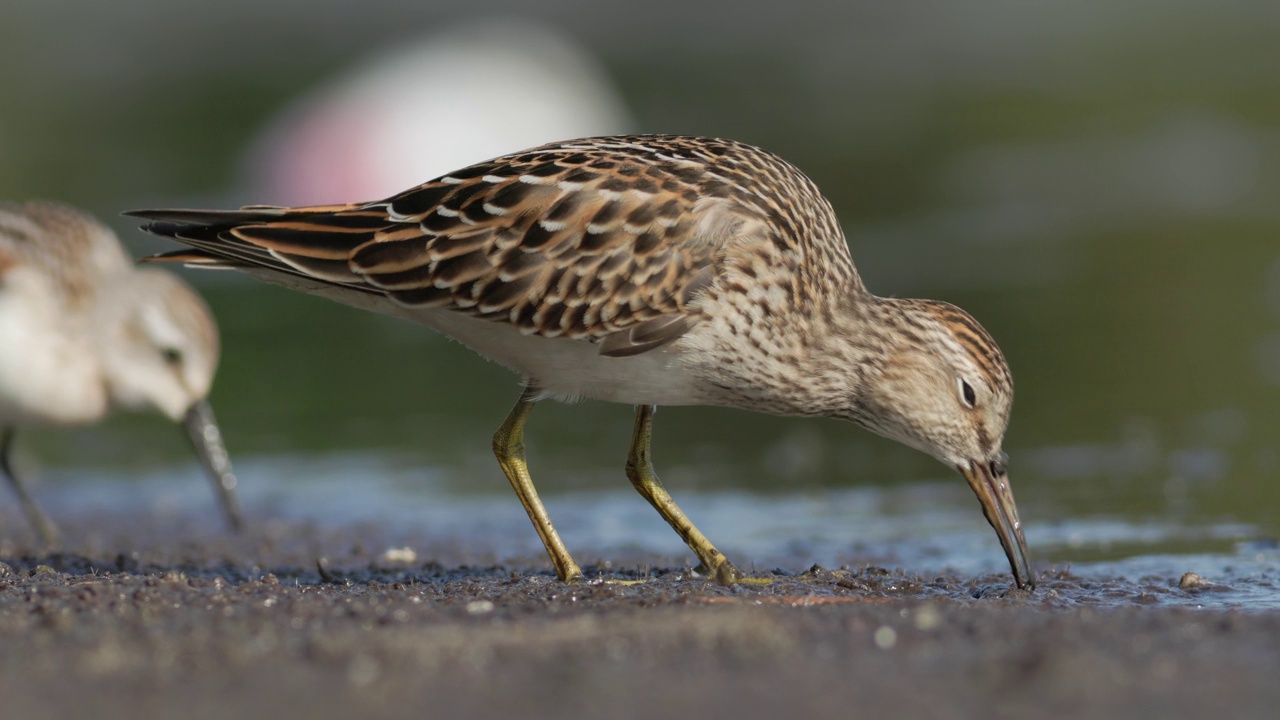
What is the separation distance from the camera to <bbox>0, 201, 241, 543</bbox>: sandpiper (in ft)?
27.3

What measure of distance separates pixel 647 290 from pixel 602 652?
6.74 ft

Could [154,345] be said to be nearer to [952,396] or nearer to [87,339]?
[87,339]

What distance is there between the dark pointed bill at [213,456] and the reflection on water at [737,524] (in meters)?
0.18

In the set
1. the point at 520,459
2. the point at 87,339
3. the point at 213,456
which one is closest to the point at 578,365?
the point at 520,459

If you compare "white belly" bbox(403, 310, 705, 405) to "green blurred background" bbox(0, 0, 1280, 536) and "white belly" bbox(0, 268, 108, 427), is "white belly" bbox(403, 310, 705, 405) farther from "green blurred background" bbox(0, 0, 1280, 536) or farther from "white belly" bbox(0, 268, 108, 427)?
"white belly" bbox(0, 268, 108, 427)

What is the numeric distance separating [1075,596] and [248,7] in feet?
83.6

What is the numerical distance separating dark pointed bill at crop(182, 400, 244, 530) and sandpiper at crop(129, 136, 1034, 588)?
7.92 ft

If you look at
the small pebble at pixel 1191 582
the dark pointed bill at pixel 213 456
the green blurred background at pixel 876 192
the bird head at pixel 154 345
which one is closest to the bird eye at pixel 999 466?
the small pebble at pixel 1191 582

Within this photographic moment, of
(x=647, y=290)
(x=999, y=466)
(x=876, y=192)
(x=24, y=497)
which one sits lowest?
(x=876, y=192)

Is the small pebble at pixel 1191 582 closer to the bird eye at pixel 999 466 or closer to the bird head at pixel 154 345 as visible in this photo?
the bird eye at pixel 999 466

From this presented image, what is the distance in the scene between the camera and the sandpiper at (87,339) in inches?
328

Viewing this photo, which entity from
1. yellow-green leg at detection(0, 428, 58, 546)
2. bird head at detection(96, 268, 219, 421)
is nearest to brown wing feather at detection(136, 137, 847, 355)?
yellow-green leg at detection(0, 428, 58, 546)

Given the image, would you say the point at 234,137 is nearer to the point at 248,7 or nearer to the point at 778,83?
the point at 778,83

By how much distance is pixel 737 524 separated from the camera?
26.8ft
